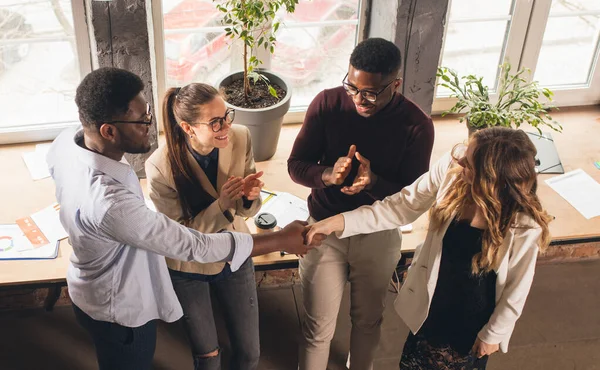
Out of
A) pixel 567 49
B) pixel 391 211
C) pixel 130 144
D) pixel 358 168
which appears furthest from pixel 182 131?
pixel 567 49

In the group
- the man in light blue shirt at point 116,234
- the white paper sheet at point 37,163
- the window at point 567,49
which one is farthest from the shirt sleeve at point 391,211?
the window at point 567,49

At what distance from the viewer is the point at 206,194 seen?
246 cm

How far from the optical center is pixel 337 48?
3.59 metres

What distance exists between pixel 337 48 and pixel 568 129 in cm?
143

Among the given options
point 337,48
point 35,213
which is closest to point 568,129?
point 337,48

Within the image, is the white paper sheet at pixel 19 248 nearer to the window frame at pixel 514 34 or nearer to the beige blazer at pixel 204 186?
the beige blazer at pixel 204 186

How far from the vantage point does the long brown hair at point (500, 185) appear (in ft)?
6.54

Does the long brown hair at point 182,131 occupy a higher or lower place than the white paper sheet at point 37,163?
higher

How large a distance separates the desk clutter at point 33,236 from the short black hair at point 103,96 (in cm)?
109

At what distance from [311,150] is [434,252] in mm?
630

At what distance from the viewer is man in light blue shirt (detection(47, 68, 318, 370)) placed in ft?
6.21

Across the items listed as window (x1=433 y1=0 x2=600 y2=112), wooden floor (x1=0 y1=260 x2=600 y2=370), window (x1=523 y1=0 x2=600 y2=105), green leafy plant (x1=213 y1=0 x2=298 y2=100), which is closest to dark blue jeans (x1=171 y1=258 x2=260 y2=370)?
wooden floor (x1=0 y1=260 x2=600 y2=370)

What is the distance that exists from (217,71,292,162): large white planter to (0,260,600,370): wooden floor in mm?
771

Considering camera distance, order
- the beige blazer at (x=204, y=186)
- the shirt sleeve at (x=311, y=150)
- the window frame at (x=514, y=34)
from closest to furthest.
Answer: the beige blazer at (x=204, y=186)
the shirt sleeve at (x=311, y=150)
the window frame at (x=514, y=34)
